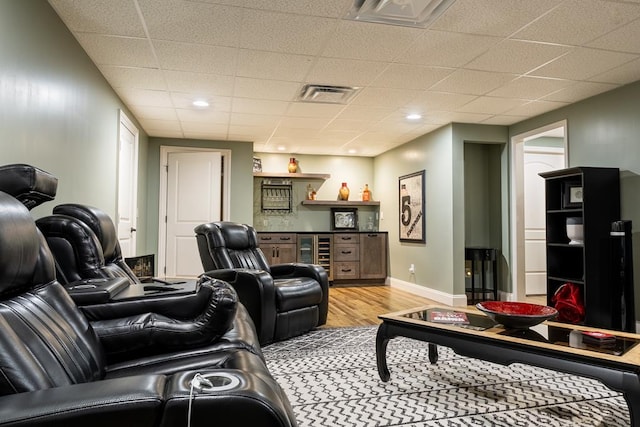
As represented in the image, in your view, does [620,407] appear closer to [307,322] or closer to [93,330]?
[307,322]

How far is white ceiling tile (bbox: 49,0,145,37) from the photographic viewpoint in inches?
99.1

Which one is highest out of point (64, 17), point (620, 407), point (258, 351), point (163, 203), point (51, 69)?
point (64, 17)

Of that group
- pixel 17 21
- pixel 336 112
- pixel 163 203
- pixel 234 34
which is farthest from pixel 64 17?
pixel 163 203

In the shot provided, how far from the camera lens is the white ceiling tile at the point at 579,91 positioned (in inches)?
154

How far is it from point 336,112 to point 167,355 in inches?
150

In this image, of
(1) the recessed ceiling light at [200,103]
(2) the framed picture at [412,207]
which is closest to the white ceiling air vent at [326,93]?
(1) the recessed ceiling light at [200,103]

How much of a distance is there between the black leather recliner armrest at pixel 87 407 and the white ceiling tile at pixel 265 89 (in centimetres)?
334

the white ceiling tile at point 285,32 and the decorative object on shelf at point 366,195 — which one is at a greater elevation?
the white ceiling tile at point 285,32

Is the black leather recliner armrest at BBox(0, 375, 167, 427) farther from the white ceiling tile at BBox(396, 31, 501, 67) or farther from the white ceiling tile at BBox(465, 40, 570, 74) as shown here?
the white ceiling tile at BBox(465, 40, 570, 74)

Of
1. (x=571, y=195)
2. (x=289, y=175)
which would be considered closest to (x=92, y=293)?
(x=571, y=195)

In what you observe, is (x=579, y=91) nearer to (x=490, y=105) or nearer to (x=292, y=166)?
(x=490, y=105)

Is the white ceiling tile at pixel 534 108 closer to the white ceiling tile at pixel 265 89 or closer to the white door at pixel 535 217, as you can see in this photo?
the white door at pixel 535 217

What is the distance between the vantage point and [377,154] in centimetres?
766

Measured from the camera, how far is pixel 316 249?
22.7 feet
